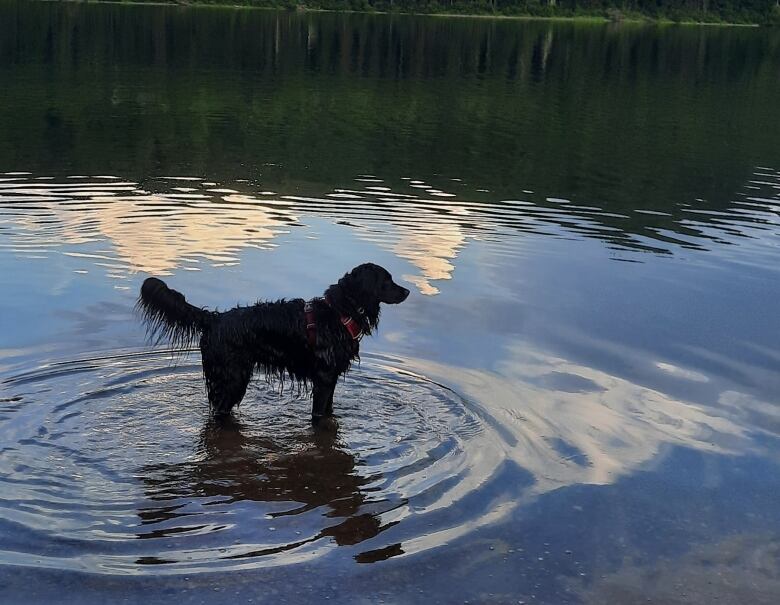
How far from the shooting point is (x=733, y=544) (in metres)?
7.95

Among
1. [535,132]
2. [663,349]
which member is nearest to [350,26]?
[535,132]

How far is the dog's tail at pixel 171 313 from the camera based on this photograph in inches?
362

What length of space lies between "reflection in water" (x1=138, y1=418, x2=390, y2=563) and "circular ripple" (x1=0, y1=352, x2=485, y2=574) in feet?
0.05

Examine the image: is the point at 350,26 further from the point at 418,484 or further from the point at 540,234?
the point at 418,484

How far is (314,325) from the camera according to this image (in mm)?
9656

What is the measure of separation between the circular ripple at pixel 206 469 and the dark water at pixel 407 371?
0.03 meters

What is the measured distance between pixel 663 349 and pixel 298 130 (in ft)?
64.5

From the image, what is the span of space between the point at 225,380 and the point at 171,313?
0.82 metres

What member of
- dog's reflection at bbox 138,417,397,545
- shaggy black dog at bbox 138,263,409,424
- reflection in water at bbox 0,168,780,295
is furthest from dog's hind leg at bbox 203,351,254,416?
reflection in water at bbox 0,168,780,295

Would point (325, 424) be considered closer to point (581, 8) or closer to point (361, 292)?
point (361, 292)

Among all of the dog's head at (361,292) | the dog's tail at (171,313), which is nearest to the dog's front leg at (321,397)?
the dog's head at (361,292)

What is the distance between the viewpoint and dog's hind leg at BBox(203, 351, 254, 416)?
952 cm

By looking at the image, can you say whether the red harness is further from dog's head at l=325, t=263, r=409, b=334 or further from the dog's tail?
the dog's tail

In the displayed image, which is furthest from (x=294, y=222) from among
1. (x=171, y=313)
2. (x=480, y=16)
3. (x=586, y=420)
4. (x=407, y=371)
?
(x=480, y=16)
